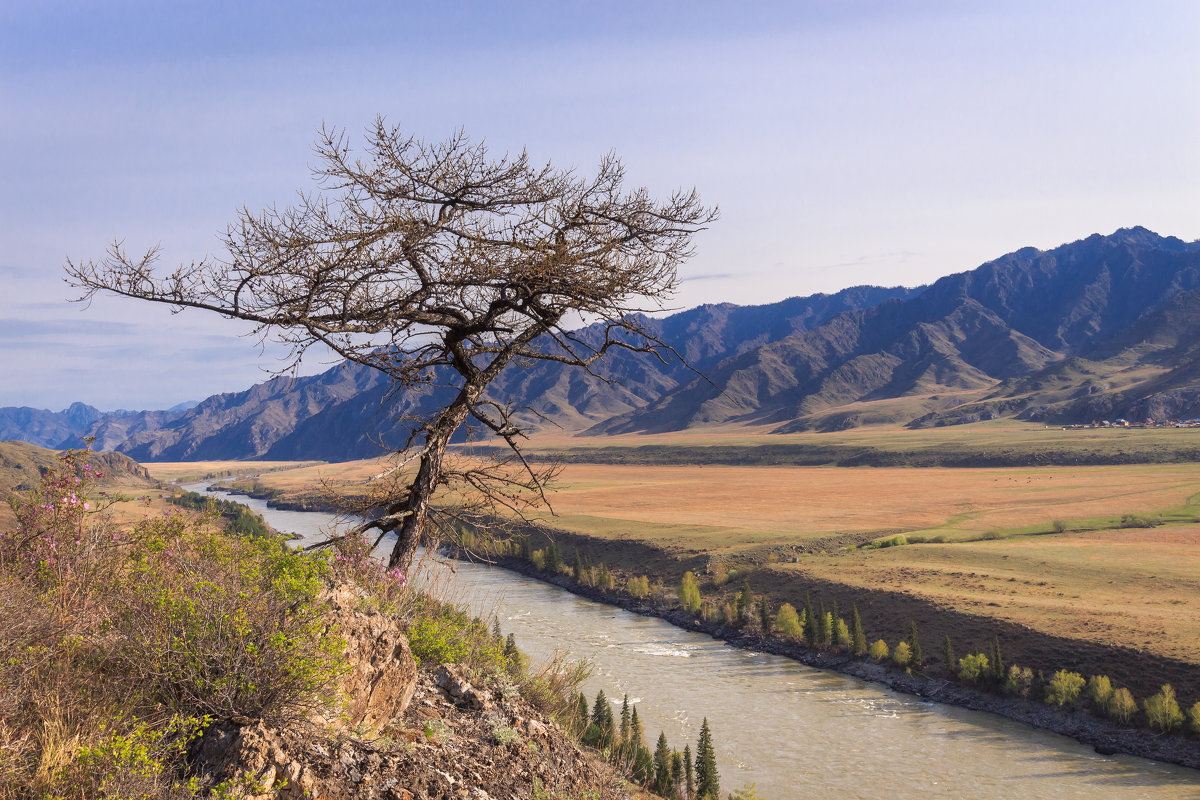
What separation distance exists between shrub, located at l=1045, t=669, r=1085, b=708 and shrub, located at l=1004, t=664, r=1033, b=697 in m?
1.15

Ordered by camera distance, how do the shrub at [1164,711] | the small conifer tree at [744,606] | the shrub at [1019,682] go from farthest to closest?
the small conifer tree at [744,606] < the shrub at [1019,682] < the shrub at [1164,711]

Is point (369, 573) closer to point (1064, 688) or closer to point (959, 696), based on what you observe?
point (1064, 688)

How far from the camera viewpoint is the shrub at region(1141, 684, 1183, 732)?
3312cm

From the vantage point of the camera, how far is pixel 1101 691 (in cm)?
3525

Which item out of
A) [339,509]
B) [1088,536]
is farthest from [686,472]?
[339,509]

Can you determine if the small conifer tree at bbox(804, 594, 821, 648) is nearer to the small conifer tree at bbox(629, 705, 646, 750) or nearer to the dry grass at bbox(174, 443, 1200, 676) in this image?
the dry grass at bbox(174, 443, 1200, 676)

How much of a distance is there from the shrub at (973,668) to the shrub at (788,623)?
34.9ft

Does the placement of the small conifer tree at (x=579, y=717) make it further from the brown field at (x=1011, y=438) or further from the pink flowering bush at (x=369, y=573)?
the brown field at (x=1011, y=438)

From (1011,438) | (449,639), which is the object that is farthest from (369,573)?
(1011,438)

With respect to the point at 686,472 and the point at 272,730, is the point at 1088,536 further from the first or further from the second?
the point at 686,472

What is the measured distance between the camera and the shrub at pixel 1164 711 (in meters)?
33.1

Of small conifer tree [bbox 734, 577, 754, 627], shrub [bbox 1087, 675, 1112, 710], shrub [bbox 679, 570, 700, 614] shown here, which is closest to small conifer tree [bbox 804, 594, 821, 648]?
small conifer tree [bbox 734, 577, 754, 627]

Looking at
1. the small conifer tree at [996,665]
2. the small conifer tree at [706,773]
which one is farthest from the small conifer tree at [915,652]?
the small conifer tree at [706,773]

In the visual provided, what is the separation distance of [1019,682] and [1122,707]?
4.67 m
